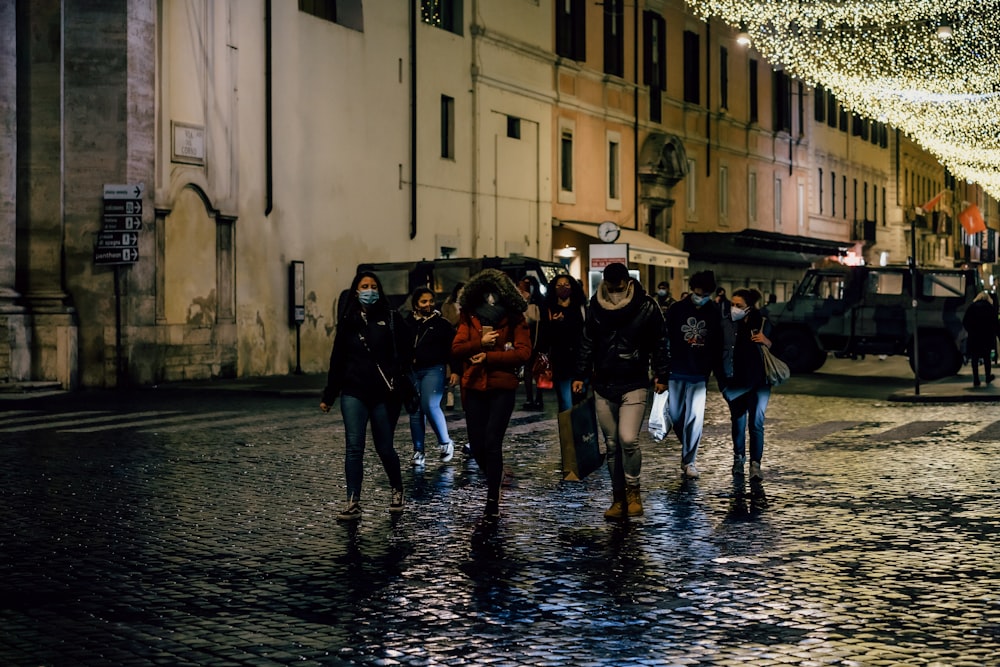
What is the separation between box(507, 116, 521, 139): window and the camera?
3794cm

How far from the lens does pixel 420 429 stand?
45.8 feet

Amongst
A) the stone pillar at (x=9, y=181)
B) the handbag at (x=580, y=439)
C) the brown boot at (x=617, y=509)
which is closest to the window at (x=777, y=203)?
the stone pillar at (x=9, y=181)

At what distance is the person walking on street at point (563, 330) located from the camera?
15.9 metres

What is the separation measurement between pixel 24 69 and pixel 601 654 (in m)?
21.1

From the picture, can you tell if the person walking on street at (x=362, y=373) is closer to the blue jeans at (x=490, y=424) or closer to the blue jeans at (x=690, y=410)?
the blue jeans at (x=490, y=424)

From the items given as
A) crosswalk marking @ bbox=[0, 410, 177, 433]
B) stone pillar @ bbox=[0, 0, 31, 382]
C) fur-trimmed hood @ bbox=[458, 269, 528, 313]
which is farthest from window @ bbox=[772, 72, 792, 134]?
fur-trimmed hood @ bbox=[458, 269, 528, 313]

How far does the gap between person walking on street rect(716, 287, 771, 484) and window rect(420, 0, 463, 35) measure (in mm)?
22545

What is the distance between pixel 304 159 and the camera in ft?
100

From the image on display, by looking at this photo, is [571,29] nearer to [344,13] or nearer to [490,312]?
[344,13]

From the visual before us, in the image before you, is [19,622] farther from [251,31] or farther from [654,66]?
[654,66]

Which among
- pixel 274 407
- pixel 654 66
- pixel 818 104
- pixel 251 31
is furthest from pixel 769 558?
pixel 818 104

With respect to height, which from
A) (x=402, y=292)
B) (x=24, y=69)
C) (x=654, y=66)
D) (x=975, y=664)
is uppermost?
(x=654, y=66)

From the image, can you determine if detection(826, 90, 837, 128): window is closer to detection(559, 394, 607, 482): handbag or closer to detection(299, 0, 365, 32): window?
detection(299, 0, 365, 32): window

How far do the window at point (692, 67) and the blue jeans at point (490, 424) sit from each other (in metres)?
38.5
